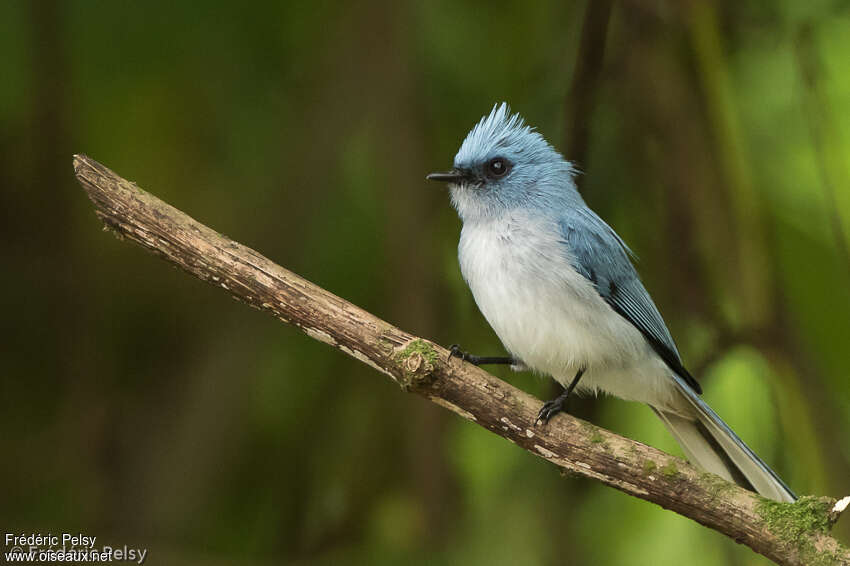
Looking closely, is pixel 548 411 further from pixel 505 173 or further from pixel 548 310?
pixel 505 173

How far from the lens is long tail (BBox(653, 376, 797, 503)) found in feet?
9.47

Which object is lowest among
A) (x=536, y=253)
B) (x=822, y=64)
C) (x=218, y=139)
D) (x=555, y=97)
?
(x=536, y=253)

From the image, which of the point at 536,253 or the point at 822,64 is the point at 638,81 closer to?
the point at 822,64

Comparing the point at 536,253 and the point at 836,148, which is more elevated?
the point at 836,148

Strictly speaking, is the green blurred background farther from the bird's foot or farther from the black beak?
the bird's foot

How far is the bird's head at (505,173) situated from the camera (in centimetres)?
319

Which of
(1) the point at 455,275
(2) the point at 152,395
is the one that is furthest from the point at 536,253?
(2) the point at 152,395

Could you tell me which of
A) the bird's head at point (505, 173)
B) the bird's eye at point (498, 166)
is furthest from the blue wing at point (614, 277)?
the bird's eye at point (498, 166)

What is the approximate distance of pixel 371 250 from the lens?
4.32m

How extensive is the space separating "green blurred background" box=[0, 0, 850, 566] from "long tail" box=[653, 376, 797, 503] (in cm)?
47

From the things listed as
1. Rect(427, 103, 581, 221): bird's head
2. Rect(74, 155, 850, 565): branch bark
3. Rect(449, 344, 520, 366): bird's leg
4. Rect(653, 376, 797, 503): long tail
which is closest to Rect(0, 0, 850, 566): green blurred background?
Rect(653, 376, 797, 503): long tail

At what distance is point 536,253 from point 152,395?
2.53 meters

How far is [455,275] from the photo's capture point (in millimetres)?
4152

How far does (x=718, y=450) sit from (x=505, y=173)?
1281 millimetres
